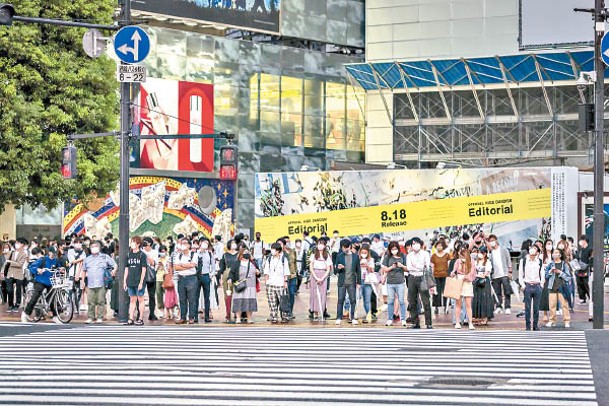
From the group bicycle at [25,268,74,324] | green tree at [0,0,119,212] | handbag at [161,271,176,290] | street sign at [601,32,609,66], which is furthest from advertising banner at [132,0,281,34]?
street sign at [601,32,609,66]

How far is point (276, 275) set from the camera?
Result: 26.7 meters

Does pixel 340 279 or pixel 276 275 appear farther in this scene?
pixel 276 275

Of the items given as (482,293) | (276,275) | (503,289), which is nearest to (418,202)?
(503,289)

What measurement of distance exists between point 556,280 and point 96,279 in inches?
376

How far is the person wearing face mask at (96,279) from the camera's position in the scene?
26.7 metres

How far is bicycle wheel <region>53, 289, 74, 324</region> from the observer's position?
26728 mm

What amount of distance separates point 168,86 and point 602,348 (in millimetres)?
39542

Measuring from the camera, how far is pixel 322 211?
45094mm

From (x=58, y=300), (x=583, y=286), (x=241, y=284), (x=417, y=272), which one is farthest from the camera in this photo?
(x=583, y=286)

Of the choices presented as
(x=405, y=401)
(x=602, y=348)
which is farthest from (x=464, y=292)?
(x=405, y=401)

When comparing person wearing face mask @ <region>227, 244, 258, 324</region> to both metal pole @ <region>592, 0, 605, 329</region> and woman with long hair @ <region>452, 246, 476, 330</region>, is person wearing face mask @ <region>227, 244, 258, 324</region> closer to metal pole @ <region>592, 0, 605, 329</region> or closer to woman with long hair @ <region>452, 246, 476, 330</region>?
woman with long hair @ <region>452, 246, 476, 330</region>

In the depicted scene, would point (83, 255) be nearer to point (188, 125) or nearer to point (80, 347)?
point (80, 347)

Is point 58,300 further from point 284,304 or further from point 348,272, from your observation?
point 348,272

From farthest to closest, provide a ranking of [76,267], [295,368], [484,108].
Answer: [484,108], [76,267], [295,368]
